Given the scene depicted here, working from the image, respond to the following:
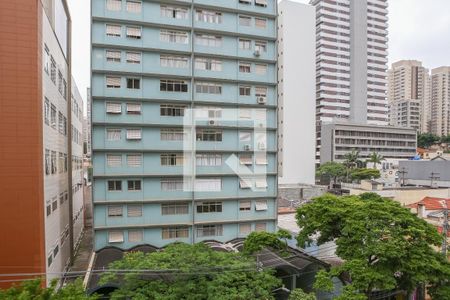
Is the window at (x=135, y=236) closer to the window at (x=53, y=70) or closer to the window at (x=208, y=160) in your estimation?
the window at (x=208, y=160)

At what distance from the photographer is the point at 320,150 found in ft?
199

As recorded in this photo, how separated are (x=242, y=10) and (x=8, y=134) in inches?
543

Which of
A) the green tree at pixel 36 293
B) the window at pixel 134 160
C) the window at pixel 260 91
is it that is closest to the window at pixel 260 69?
the window at pixel 260 91

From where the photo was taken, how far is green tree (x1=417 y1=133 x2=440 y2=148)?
69.4 m

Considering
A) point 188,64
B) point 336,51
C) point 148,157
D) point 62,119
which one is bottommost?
point 148,157

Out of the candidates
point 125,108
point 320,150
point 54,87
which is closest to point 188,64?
point 125,108

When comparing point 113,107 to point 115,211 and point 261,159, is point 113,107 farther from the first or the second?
point 261,159

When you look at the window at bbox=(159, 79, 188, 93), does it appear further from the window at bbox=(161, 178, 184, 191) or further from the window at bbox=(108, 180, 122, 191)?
the window at bbox=(108, 180, 122, 191)

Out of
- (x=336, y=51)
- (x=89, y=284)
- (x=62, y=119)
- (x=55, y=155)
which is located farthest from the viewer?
(x=336, y=51)

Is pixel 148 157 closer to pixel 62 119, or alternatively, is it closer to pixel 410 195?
pixel 62 119

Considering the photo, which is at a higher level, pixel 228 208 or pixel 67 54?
pixel 67 54

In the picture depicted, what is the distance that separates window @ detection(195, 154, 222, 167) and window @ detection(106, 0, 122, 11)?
29.8 feet

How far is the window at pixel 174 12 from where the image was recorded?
1616cm

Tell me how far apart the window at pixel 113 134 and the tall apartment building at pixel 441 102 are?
102119mm
